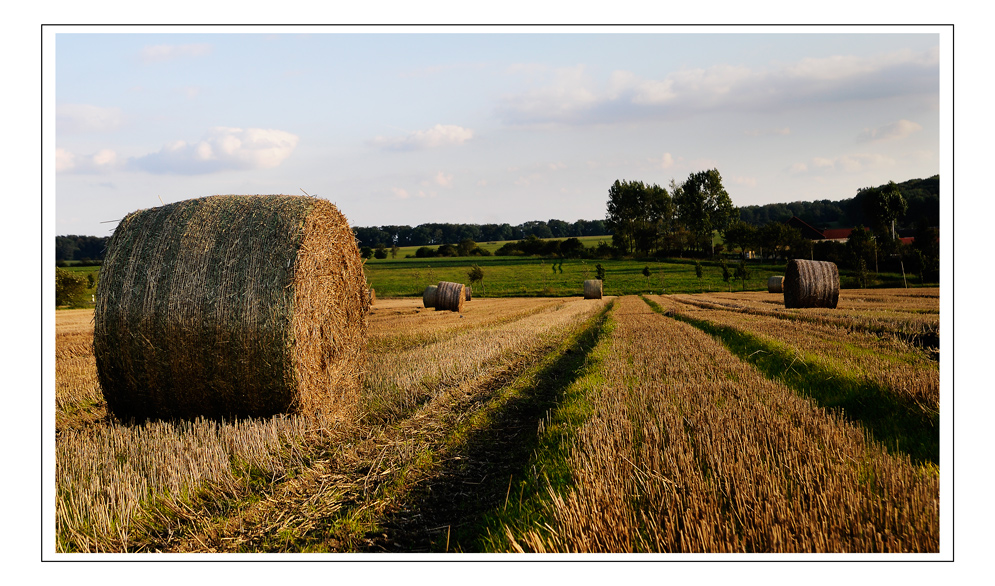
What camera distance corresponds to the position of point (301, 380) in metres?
6.72

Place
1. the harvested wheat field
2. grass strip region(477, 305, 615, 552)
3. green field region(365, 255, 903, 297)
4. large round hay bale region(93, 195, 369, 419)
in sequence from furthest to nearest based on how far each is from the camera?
green field region(365, 255, 903, 297) → large round hay bale region(93, 195, 369, 419) → grass strip region(477, 305, 615, 552) → the harvested wheat field

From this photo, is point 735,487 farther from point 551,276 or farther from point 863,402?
point 551,276

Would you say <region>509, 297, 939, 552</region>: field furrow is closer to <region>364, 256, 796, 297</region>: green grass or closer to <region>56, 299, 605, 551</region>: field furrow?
<region>56, 299, 605, 551</region>: field furrow

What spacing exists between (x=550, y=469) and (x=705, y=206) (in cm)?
8974

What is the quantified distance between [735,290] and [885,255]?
56.4 ft

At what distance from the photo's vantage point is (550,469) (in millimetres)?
4609

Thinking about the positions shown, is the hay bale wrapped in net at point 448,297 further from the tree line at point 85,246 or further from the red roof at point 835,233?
the red roof at point 835,233

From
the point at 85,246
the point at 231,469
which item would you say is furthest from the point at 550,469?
the point at 85,246

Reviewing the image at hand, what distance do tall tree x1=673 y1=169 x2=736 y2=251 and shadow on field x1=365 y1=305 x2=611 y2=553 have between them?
84020 millimetres

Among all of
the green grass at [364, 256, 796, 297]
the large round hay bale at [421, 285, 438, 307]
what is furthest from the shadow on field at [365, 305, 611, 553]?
the green grass at [364, 256, 796, 297]

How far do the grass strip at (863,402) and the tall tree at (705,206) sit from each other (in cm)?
8040

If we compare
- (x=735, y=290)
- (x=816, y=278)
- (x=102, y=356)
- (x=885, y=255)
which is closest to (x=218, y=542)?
(x=102, y=356)

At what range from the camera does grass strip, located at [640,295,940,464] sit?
4809 millimetres

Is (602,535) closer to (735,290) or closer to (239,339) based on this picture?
(239,339)
